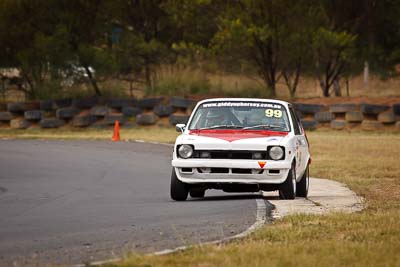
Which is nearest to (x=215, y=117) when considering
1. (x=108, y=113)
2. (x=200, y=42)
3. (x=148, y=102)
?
(x=148, y=102)

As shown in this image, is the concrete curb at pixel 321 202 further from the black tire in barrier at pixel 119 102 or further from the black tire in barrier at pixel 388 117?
the black tire in barrier at pixel 119 102

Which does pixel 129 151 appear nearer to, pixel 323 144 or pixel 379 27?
pixel 323 144

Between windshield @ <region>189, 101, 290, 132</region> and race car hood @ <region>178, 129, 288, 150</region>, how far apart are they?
1.14 feet

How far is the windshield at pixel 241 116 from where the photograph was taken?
53.7 feet

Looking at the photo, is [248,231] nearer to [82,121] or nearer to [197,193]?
[197,193]

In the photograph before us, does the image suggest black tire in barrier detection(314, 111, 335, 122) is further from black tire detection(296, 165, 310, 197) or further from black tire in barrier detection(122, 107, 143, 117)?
black tire detection(296, 165, 310, 197)

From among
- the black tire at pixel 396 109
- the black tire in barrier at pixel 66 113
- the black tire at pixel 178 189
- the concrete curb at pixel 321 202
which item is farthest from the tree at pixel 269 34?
the black tire at pixel 178 189

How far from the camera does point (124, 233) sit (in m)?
11.7

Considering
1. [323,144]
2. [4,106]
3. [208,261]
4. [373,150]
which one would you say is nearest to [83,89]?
[4,106]

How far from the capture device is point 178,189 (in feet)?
52.0

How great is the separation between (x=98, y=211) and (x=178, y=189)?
1.67m

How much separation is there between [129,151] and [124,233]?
1685 cm

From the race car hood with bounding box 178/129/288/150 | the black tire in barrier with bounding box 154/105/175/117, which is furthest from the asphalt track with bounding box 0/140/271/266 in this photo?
the black tire in barrier with bounding box 154/105/175/117

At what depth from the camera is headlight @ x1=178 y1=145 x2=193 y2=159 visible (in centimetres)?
1547
